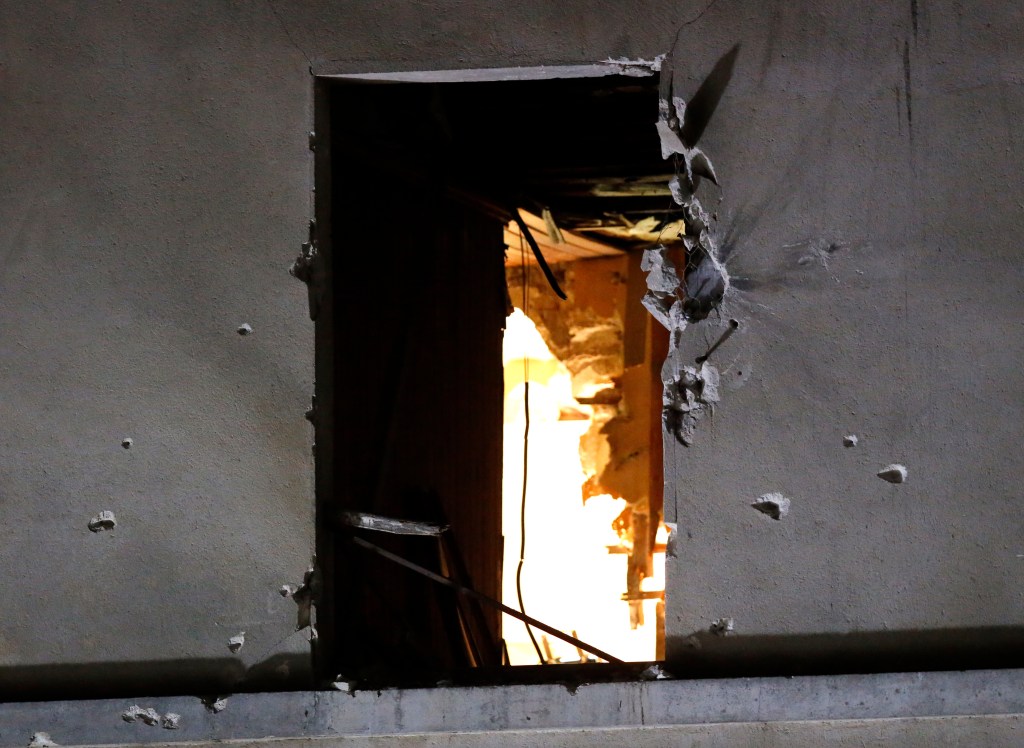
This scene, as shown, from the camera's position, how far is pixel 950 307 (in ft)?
6.03

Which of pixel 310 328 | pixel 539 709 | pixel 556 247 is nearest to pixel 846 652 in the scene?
pixel 539 709

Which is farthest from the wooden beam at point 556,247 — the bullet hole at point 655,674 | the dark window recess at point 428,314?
the bullet hole at point 655,674

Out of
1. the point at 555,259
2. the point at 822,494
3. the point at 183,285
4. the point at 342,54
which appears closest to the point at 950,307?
the point at 822,494

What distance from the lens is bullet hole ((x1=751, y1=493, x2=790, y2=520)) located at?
1861 millimetres

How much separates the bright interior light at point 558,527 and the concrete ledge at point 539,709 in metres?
4.50

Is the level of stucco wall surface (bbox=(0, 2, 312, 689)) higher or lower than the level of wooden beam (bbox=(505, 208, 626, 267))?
lower

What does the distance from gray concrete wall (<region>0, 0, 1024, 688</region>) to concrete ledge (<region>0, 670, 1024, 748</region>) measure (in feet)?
0.38

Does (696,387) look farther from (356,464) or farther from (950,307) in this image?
(356,464)

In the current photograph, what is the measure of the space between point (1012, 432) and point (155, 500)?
1.95 metres

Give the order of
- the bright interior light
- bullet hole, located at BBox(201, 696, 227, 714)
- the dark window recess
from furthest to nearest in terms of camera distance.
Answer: the bright interior light
the dark window recess
bullet hole, located at BBox(201, 696, 227, 714)

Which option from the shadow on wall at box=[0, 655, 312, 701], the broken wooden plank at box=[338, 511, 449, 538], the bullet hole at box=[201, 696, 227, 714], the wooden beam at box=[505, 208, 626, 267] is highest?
the wooden beam at box=[505, 208, 626, 267]

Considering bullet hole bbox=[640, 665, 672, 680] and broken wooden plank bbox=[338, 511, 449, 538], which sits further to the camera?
broken wooden plank bbox=[338, 511, 449, 538]

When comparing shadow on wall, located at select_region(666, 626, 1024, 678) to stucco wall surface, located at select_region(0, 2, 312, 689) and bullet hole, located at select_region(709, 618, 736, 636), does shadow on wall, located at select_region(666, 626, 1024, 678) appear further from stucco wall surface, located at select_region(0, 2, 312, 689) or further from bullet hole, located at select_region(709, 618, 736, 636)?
stucco wall surface, located at select_region(0, 2, 312, 689)

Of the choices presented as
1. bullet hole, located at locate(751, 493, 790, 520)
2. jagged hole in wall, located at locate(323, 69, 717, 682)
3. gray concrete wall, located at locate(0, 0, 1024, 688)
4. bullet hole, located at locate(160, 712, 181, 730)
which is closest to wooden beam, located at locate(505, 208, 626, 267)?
jagged hole in wall, located at locate(323, 69, 717, 682)
